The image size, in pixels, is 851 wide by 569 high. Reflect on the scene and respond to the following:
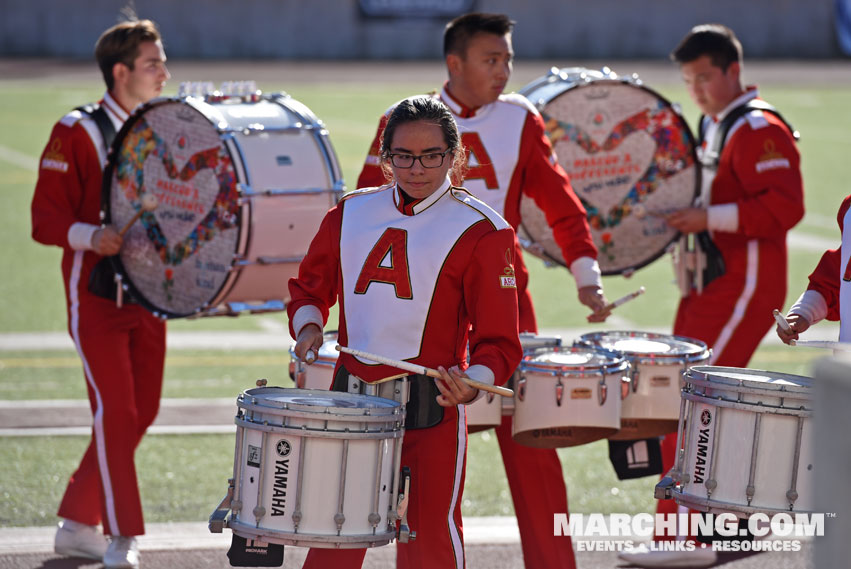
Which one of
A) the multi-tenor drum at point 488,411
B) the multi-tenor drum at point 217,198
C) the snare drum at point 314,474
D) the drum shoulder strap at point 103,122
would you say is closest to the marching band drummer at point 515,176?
the multi-tenor drum at point 488,411

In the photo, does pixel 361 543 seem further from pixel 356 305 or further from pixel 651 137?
pixel 651 137

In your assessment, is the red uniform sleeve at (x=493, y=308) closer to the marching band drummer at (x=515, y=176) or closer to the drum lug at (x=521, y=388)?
the drum lug at (x=521, y=388)

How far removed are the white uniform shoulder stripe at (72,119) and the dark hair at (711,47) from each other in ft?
7.90

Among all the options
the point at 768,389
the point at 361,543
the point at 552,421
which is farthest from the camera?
the point at 552,421

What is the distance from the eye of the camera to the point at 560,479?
4852 mm

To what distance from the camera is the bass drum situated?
19.2ft

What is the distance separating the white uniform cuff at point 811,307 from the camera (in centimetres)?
415

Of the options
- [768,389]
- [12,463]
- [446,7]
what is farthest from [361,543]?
[446,7]

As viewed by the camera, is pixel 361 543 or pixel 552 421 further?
pixel 552 421

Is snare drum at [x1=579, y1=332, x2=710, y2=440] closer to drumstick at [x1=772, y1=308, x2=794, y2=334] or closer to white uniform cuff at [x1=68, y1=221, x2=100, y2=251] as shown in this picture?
drumstick at [x1=772, y1=308, x2=794, y2=334]

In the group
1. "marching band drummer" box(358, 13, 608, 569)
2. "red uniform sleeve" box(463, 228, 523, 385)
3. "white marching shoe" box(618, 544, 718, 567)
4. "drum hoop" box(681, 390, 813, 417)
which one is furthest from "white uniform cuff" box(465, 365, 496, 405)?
"white marching shoe" box(618, 544, 718, 567)

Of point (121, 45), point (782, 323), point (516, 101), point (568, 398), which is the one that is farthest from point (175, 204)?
point (782, 323)

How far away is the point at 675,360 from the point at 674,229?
1.23 metres

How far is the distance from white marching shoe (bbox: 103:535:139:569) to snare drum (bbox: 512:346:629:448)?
151 cm
